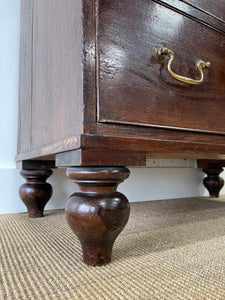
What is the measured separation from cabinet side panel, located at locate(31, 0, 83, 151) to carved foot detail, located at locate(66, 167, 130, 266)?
0.08 m

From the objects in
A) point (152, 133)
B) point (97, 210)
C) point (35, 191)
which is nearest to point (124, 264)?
point (97, 210)

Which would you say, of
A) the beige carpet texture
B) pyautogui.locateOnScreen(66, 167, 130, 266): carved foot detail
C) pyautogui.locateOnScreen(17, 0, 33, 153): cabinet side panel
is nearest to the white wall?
pyautogui.locateOnScreen(17, 0, 33, 153): cabinet side panel

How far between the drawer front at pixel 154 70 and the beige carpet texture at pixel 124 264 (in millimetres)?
250

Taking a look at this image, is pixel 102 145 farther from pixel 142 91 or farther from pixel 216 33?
pixel 216 33

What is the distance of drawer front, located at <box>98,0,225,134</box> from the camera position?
44cm

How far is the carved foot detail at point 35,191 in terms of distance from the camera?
32.3 inches

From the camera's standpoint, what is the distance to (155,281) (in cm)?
38

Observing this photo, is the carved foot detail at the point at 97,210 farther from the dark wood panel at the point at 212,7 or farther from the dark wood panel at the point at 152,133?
the dark wood panel at the point at 212,7

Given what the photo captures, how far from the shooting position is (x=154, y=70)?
1.61 ft

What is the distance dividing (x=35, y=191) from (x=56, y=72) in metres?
0.43

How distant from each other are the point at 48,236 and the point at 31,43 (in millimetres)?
579

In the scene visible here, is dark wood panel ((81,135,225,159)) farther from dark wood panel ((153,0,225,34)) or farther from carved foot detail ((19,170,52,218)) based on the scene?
carved foot detail ((19,170,52,218))

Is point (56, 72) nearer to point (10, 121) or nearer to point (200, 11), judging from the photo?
point (200, 11)

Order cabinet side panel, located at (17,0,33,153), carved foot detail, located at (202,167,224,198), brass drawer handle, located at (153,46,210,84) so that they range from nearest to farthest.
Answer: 1. brass drawer handle, located at (153,46,210,84)
2. cabinet side panel, located at (17,0,33,153)
3. carved foot detail, located at (202,167,224,198)
